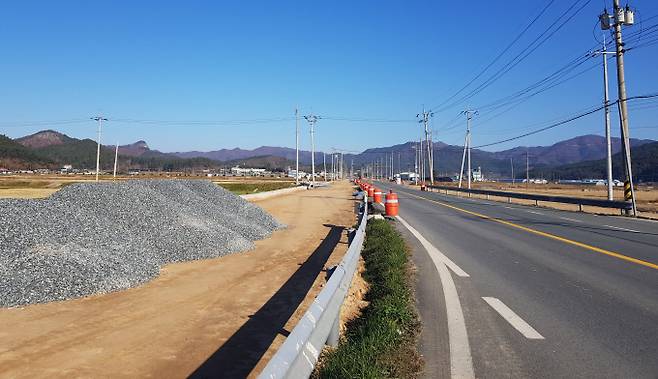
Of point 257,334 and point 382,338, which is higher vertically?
point 382,338

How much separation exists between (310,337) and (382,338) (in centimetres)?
146

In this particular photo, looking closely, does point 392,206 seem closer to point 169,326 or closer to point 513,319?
point 513,319

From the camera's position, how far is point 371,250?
11.6m

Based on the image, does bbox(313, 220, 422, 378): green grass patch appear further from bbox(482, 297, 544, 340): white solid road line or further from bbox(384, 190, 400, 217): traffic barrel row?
bbox(384, 190, 400, 217): traffic barrel row

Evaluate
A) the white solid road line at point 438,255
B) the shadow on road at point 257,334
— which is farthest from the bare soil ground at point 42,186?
the shadow on road at point 257,334

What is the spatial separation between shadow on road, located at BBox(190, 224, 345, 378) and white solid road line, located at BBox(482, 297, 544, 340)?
2.61 meters

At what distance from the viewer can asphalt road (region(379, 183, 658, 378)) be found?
4508 millimetres

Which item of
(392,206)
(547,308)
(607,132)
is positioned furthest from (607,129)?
(547,308)

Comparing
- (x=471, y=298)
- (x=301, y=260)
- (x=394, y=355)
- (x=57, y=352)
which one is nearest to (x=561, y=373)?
(x=394, y=355)

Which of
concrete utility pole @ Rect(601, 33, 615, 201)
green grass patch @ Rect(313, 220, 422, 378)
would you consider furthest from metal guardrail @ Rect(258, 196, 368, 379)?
concrete utility pole @ Rect(601, 33, 615, 201)

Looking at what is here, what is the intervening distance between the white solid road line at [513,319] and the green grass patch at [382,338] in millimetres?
1028

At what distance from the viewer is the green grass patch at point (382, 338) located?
4.12 m

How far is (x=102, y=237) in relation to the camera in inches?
387

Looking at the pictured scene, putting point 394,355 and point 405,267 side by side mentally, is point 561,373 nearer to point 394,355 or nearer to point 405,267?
point 394,355
